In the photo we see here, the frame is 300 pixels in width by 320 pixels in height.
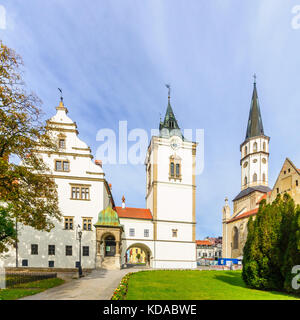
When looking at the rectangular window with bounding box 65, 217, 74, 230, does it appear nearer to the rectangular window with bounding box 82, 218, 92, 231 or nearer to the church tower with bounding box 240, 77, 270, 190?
the rectangular window with bounding box 82, 218, 92, 231

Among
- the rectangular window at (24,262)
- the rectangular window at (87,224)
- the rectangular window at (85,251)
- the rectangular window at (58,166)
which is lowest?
the rectangular window at (24,262)

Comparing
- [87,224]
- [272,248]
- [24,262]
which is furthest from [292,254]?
[24,262]

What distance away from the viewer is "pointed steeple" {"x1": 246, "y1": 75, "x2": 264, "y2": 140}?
71.2m

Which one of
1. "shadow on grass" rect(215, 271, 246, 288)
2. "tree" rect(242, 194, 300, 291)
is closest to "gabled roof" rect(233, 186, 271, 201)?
"shadow on grass" rect(215, 271, 246, 288)

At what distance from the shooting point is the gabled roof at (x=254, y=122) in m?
71.1

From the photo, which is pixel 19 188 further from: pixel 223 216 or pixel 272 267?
pixel 223 216

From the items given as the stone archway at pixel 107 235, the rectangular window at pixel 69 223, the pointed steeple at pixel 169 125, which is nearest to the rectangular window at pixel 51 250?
the rectangular window at pixel 69 223

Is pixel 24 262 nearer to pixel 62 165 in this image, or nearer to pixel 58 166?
pixel 58 166

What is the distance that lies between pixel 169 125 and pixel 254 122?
37314 millimetres

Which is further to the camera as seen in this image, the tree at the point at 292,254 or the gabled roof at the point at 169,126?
the gabled roof at the point at 169,126

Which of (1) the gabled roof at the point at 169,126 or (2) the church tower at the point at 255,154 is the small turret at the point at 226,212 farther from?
(1) the gabled roof at the point at 169,126

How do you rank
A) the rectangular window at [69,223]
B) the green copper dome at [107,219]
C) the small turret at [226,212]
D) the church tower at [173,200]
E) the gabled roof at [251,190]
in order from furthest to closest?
the small turret at [226,212]
the gabled roof at [251,190]
the church tower at [173,200]
the green copper dome at [107,219]
the rectangular window at [69,223]

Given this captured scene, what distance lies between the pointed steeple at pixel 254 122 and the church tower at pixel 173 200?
119ft
